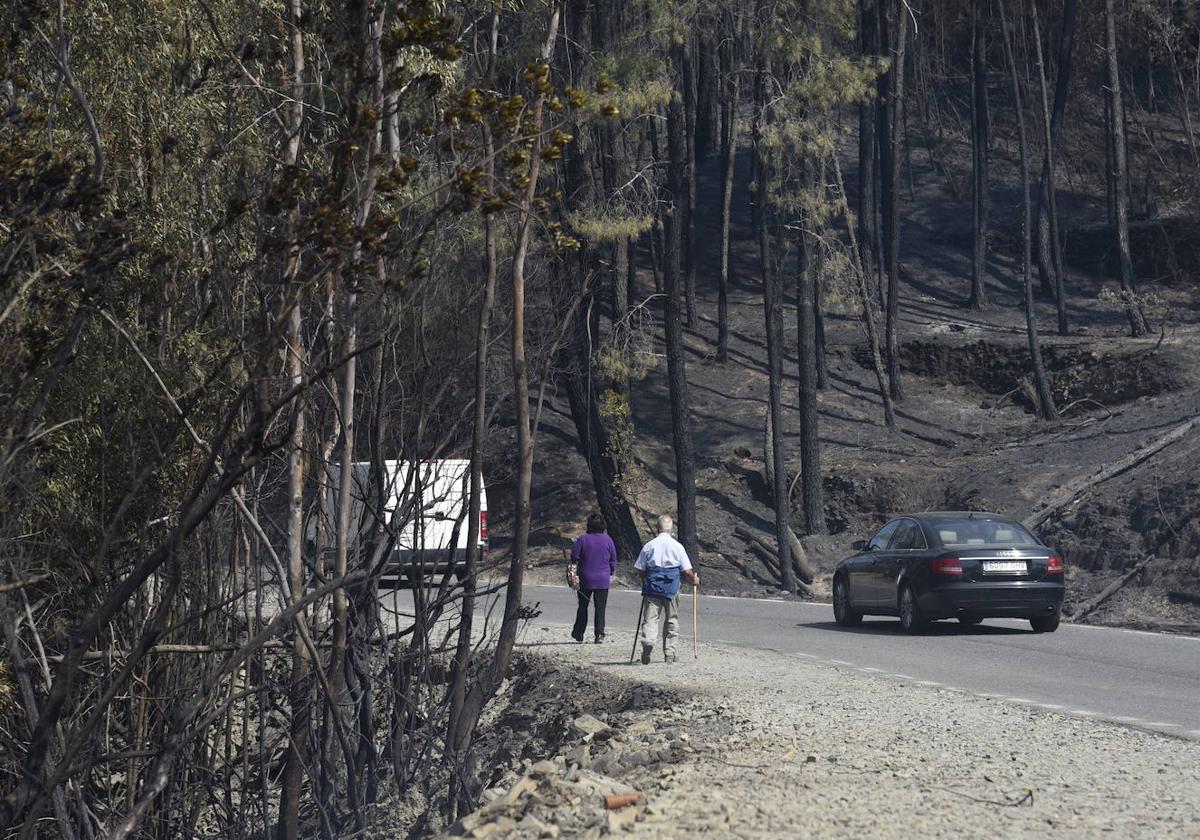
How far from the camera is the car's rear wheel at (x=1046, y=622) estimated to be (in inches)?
810

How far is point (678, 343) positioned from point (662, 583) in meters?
14.6

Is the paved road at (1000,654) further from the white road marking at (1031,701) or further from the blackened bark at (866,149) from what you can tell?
the blackened bark at (866,149)

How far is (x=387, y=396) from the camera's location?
13.7 metres

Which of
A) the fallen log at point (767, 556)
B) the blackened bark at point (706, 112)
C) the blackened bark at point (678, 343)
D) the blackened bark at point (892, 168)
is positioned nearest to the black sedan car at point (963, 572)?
the blackened bark at point (678, 343)

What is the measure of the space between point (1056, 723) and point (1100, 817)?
3.91 m

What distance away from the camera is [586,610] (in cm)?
2012

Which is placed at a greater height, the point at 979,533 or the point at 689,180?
the point at 689,180

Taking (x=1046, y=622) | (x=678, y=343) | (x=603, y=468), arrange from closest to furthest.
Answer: (x=1046, y=622)
(x=678, y=343)
(x=603, y=468)

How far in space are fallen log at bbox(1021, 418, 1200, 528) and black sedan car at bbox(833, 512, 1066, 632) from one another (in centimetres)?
925

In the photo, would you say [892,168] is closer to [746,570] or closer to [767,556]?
[767,556]

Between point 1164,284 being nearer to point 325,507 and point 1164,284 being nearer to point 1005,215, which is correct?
point 1005,215

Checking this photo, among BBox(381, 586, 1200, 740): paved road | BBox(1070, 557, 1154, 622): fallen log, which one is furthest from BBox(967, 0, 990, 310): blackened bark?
BBox(381, 586, 1200, 740): paved road

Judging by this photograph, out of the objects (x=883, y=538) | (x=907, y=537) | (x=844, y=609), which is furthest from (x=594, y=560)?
(x=844, y=609)

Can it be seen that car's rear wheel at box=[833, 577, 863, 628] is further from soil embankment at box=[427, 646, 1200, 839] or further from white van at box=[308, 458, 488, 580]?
white van at box=[308, 458, 488, 580]
